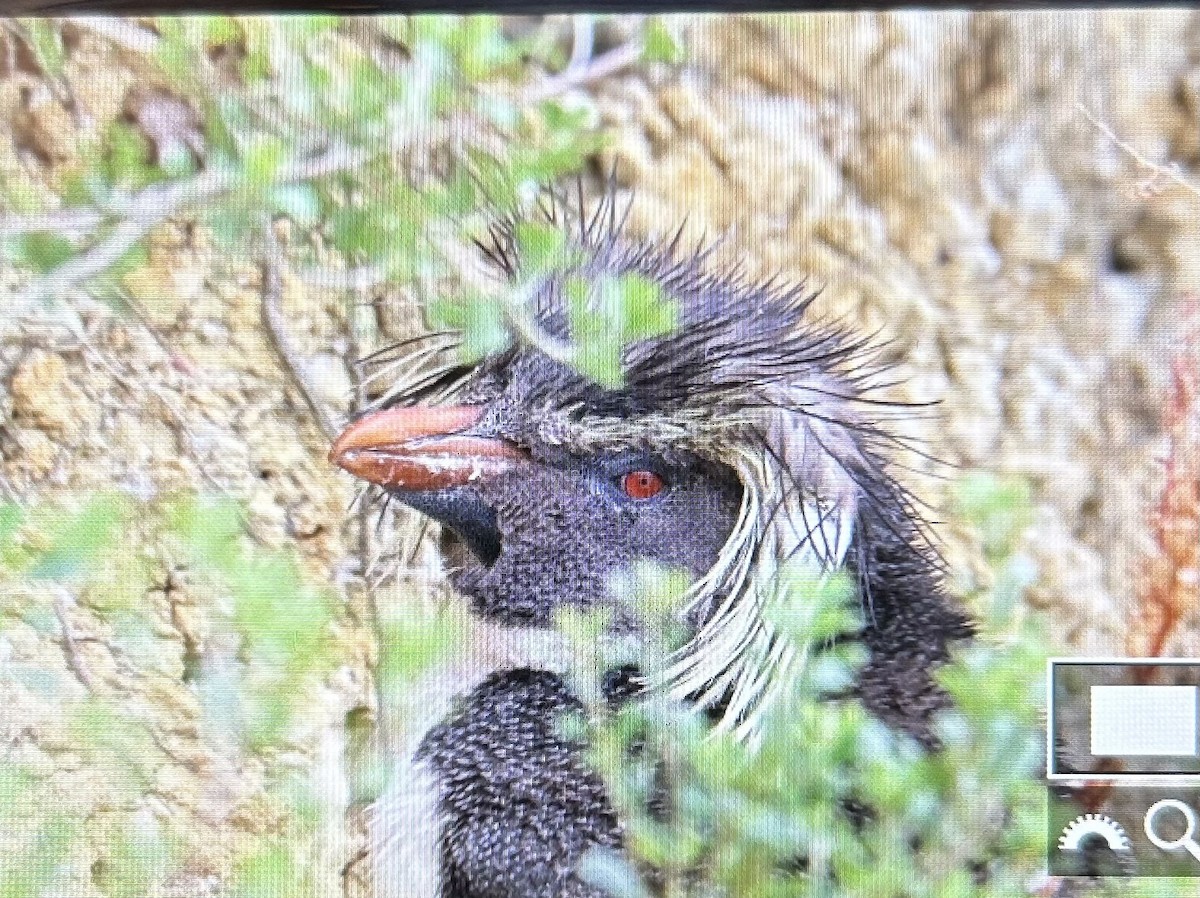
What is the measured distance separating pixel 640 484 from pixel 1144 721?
0.28 meters

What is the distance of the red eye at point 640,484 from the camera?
62 centimetres

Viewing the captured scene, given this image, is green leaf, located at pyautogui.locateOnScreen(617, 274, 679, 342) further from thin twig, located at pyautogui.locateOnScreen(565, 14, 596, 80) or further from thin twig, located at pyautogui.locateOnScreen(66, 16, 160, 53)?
thin twig, located at pyautogui.locateOnScreen(66, 16, 160, 53)

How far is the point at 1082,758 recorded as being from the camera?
1.95 ft

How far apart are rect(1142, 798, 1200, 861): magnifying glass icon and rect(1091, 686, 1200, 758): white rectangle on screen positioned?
0.09 feet

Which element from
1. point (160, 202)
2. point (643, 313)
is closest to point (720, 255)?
point (643, 313)

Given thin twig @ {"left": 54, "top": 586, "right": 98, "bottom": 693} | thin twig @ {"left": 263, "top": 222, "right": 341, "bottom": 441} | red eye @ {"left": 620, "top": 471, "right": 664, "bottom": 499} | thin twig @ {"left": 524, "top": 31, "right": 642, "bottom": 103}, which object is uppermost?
thin twig @ {"left": 524, "top": 31, "right": 642, "bottom": 103}

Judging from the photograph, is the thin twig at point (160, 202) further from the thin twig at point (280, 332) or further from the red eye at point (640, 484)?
the red eye at point (640, 484)

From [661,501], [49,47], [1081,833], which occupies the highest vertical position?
[49,47]

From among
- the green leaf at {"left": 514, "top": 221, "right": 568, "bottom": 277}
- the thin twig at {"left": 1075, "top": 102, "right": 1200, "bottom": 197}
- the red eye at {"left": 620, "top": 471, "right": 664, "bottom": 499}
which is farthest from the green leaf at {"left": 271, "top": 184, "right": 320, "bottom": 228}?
the thin twig at {"left": 1075, "top": 102, "right": 1200, "bottom": 197}

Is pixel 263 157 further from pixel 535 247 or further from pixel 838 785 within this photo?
pixel 838 785

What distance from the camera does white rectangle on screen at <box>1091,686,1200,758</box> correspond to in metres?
0.59

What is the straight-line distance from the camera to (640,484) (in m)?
0.62

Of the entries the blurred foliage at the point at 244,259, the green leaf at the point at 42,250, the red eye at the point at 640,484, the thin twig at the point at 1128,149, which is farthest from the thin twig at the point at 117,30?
the thin twig at the point at 1128,149

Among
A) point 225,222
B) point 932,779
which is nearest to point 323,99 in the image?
point 225,222
